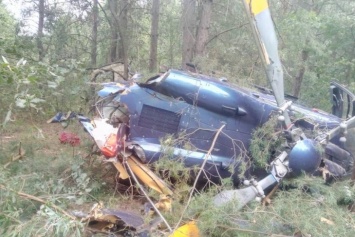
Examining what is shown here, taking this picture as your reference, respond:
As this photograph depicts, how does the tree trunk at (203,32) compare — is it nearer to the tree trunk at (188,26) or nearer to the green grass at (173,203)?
the tree trunk at (188,26)

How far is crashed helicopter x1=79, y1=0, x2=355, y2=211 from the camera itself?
4.96 metres

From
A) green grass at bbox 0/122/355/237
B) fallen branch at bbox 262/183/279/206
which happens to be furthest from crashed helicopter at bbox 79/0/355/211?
green grass at bbox 0/122/355/237

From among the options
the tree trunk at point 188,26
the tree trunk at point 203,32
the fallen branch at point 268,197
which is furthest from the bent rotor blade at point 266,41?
the tree trunk at point 188,26

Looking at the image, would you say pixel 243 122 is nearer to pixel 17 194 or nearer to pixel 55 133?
pixel 17 194

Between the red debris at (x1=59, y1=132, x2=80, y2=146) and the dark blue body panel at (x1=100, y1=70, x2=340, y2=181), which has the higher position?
the dark blue body panel at (x1=100, y1=70, x2=340, y2=181)

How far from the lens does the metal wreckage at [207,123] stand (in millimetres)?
4953

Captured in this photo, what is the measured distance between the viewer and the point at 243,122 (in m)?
5.27

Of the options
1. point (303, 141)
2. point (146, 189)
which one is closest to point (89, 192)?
point (146, 189)

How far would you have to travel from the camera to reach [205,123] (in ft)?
17.0

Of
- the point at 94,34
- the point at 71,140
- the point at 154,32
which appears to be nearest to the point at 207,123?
the point at 71,140

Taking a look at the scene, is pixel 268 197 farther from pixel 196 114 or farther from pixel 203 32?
pixel 203 32

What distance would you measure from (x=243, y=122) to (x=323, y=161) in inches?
40.4

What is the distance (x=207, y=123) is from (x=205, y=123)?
0.03 metres

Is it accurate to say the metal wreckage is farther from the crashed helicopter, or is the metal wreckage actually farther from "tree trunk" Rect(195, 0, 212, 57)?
"tree trunk" Rect(195, 0, 212, 57)
